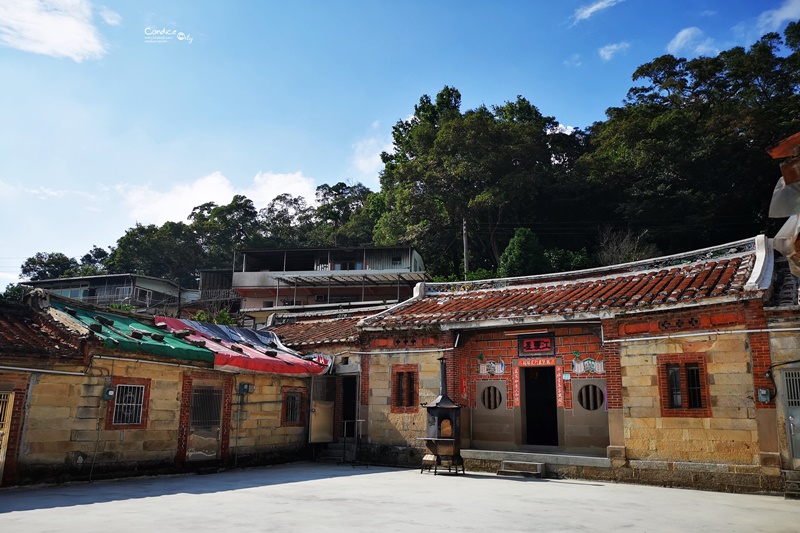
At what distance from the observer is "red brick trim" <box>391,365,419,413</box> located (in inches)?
622

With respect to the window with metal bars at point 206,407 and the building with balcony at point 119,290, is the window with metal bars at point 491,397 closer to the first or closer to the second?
the window with metal bars at point 206,407

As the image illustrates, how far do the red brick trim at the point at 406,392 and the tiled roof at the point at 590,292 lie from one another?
126 cm

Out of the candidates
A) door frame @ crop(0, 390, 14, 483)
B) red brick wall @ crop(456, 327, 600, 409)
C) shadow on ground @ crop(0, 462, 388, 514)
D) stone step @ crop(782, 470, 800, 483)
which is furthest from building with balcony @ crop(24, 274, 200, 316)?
stone step @ crop(782, 470, 800, 483)

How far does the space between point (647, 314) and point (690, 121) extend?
26668 millimetres

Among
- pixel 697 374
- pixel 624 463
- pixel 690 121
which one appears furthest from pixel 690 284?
pixel 690 121

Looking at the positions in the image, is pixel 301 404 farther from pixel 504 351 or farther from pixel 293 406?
pixel 504 351

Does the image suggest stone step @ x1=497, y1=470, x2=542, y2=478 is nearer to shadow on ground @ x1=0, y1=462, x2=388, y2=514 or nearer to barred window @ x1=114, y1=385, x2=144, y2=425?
shadow on ground @ x1=0, y1=462, x2=388, y2=514

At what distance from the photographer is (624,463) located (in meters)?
12.4

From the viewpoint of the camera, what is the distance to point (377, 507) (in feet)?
29.4

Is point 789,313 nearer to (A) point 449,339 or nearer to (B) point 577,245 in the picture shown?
(A) point 449,339

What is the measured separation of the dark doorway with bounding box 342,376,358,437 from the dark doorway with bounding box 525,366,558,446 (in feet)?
16.7

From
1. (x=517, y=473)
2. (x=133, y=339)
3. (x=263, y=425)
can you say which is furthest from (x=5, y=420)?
(x=517, y=473)

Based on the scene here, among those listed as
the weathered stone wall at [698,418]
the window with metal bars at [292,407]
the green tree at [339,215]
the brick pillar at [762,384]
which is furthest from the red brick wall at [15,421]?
the green tree at [339,215]

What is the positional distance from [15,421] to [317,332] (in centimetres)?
1001
